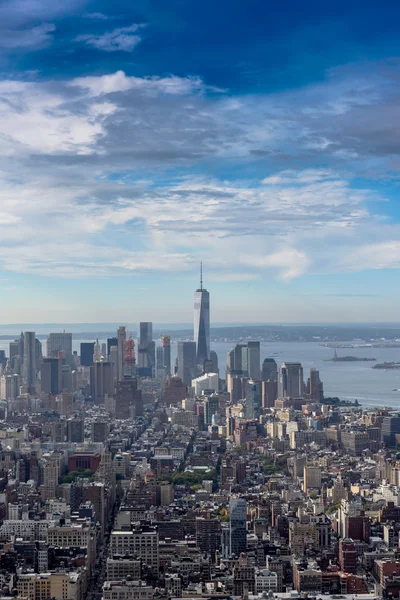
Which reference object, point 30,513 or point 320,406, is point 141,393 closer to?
point 320,406

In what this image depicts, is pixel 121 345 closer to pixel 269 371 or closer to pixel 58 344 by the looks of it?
pixel 58 344

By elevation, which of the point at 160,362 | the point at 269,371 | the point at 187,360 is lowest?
the point at 269,371

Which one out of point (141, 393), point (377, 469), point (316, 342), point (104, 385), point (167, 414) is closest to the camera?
point (377, 469)

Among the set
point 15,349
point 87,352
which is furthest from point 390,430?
point 15,349

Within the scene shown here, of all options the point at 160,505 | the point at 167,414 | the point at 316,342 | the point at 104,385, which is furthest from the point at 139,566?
the point at 316,342

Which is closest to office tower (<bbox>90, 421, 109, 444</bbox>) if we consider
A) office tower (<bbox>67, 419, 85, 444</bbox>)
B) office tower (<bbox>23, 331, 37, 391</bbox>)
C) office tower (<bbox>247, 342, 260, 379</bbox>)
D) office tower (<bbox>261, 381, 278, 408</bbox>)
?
office tower (<bbox>67, 419, 85, 444</bbox>)

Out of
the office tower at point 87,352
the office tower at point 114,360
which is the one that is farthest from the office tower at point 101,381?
the office tower at point 87,352
